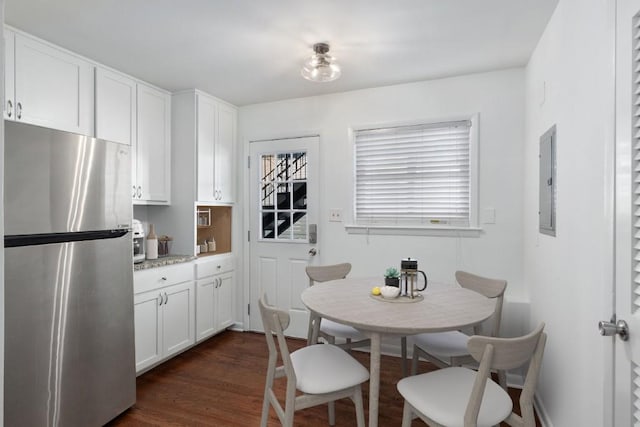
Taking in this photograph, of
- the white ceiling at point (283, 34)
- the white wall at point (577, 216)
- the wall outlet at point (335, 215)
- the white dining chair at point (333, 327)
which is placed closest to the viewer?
the white wall at point (577, 216)

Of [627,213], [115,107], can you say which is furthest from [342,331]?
[115,107]

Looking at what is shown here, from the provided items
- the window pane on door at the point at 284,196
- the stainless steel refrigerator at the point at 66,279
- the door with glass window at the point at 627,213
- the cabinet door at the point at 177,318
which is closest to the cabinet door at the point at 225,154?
the window pane on door at the point at 284,196

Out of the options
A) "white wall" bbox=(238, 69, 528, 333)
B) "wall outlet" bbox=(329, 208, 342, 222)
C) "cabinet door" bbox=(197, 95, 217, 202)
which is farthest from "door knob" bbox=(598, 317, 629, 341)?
"cabinet door" bbox=(197, 95, 217, 202)

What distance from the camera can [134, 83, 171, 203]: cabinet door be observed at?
3.04 m

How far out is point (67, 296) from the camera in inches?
75.5

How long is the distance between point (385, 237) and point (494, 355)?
1953mm

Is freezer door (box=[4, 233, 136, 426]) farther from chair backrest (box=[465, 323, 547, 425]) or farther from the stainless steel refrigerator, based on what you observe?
chair backrest (box=[465, 323, 547, 425])

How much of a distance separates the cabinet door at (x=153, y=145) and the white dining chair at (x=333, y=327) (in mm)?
1613

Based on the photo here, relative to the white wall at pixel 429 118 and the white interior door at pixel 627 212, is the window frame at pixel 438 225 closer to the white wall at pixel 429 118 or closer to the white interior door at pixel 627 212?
the white wall at pixel 429 118

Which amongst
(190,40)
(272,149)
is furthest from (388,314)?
(272,149)

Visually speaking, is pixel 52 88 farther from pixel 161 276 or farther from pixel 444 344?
pixel 444 344

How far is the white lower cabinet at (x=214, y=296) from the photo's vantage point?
3320mm

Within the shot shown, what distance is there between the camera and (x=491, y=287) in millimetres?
2279

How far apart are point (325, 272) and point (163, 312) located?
1.37m
